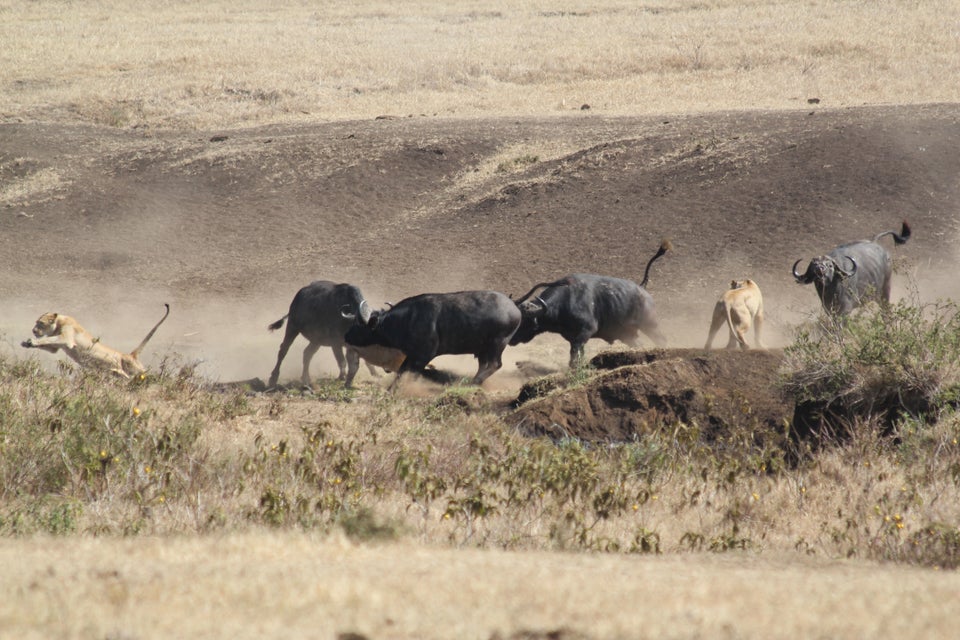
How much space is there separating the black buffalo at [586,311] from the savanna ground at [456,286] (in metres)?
0.75

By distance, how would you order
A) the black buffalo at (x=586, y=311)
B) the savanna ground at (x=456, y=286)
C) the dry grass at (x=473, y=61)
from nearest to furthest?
the savanna ground at (x=456, y=286) → the black buffalo at (x=586, y=311) → the dry grass at (x=473, y=61)

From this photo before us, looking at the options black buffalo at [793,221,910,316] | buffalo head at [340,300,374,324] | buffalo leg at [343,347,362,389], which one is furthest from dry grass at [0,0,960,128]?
buffalo head at [340,300,374,324]

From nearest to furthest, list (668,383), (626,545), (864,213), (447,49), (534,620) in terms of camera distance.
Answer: (534,620), (626,545), (668,383), (864,213), (447,49)

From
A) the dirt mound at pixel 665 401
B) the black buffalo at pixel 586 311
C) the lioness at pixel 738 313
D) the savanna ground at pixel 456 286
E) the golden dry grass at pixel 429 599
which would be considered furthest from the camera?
the black buffalo at pixel 586 311

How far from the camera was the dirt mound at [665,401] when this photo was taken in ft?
33.3

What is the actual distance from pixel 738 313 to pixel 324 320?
5009 mm

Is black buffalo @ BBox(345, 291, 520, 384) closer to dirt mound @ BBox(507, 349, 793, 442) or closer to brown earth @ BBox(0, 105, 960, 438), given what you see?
brown earth @ BBox(0, 105, 960, 438)

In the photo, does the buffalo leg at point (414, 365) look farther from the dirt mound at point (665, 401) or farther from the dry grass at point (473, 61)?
the dry grass at point (473, 61)

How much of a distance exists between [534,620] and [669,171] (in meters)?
19.9

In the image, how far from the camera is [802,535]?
6859mm

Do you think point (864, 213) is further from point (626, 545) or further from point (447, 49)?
point (447, 49)

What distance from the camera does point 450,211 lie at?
2356 centimetres

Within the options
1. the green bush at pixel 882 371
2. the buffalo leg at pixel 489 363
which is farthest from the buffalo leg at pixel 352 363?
the green bush at pixel 882 371

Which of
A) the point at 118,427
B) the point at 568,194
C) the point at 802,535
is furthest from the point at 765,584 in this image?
the point at 568,194
